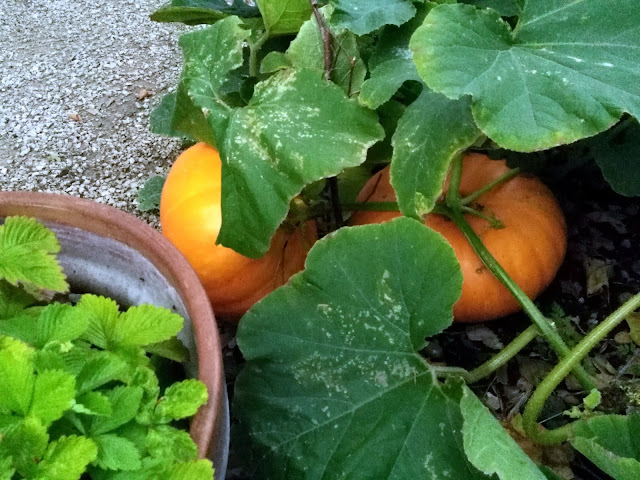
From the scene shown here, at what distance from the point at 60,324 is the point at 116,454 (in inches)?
4.5

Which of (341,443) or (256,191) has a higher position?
(256,191)

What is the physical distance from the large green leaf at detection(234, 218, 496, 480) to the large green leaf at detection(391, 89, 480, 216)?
40 mm

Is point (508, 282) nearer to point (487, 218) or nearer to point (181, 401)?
point (487, 218)

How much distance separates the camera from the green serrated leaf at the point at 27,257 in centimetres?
52

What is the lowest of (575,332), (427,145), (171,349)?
(575,332)

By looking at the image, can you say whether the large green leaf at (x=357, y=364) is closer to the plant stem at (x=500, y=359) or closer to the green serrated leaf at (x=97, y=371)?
the plant stem at (x=500, y=359)

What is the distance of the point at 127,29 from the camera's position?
4.74 ft

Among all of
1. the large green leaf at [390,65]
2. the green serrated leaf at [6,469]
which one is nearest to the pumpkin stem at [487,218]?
the large green leaf at [390,65]

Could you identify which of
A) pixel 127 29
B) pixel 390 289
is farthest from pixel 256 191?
pixel 127 29

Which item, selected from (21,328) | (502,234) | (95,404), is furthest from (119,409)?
(502,234)

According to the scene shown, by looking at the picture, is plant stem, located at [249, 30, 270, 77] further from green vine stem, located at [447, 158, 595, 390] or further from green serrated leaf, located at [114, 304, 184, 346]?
green serrated leaf, located at [114, 304, 184, 346]

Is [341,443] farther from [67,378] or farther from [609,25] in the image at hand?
[609,25]

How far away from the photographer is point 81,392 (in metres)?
0.44

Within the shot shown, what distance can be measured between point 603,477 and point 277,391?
0.43 m
